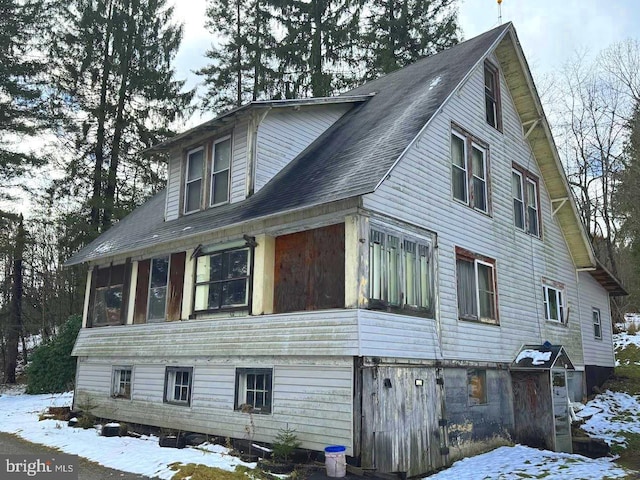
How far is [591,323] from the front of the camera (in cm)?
1850

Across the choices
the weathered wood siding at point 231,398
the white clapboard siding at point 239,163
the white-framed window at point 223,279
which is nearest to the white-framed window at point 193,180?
the white clapboard siding at point 239,163

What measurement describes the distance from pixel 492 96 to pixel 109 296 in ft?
40.4

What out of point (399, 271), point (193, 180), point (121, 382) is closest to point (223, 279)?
point (193, 180)

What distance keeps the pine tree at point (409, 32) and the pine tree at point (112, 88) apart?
1019cm

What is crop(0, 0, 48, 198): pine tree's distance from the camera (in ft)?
77.8

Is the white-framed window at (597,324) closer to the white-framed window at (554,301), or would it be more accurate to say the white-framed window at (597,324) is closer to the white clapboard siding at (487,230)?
the white clapboard siding at (487,230)

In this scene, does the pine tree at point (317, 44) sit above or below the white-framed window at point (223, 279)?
above

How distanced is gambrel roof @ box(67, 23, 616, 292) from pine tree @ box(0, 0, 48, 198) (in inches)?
377

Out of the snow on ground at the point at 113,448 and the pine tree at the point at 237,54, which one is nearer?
the snow on ground at the point at 113,448

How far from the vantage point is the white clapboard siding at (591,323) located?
58.8 feet

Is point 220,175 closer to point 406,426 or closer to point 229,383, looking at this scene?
point 229,383

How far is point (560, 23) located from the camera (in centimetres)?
2039

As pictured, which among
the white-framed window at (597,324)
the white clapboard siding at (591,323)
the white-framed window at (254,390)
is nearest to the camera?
the white-framed window at (254,390)

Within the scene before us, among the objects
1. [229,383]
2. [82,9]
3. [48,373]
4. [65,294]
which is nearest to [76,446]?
[229,383]
